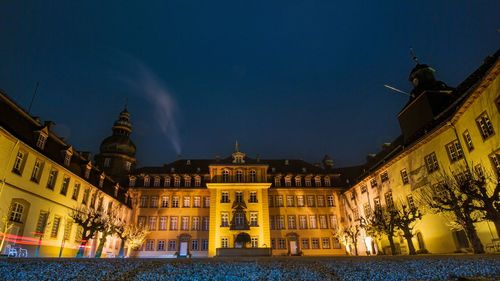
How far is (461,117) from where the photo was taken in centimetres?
2331

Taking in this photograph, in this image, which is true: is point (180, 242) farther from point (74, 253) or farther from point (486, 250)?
point (486, 250)

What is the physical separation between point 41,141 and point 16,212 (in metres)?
7.09

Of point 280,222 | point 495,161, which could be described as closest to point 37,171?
point 280,222

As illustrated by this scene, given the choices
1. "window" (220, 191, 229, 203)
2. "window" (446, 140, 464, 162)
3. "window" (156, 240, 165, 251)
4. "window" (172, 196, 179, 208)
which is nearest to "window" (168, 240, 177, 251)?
"window" (156, 240, 165, 251)

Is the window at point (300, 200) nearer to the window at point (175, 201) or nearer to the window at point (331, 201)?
the window at point (331, 201)

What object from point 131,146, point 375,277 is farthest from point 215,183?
point 375,277

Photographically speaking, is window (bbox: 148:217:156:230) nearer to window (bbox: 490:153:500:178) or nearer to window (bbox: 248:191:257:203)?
window (bbox: 248:191:257:203)

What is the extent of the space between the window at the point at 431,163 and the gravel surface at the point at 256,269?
55.9ft

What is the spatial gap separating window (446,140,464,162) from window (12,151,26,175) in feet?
122

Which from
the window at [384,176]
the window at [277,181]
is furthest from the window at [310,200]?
the window at [384,176]

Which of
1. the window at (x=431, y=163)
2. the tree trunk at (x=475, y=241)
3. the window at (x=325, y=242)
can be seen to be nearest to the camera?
the tree trunk at (x=475, y=241)

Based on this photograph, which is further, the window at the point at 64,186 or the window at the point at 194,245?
the window at the point at 194,245

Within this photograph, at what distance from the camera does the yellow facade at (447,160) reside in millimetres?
19581

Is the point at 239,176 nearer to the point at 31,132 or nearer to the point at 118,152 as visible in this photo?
the point at 118,152
